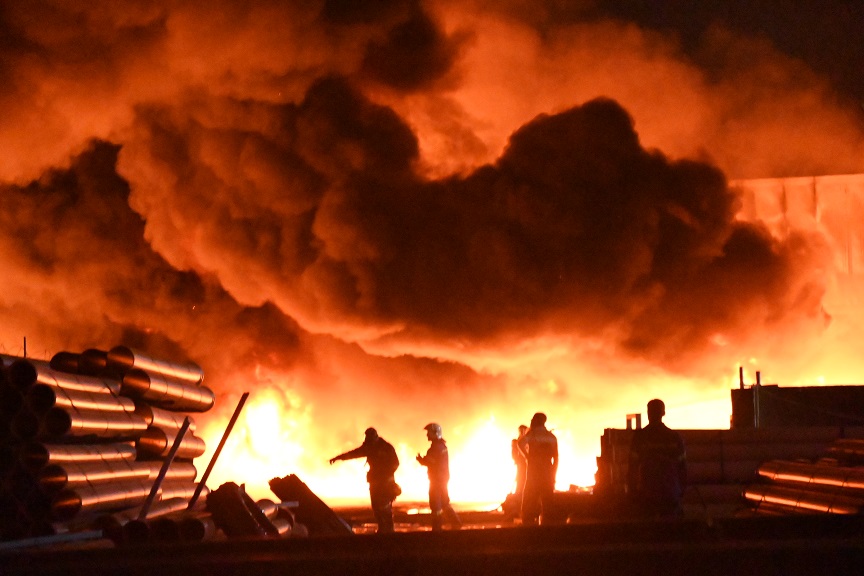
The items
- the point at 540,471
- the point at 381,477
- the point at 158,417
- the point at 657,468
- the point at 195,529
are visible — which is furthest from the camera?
the point at 158,417

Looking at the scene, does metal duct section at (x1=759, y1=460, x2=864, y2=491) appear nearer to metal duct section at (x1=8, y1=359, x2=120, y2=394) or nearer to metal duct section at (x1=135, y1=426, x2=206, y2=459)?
metal duct section at (x1=135, y1=426, x2=206, y2=459)

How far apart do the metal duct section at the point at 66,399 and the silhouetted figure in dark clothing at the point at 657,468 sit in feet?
18.7

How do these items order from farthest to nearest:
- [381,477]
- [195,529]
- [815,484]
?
[381,477] → [815,484] → [195,529]

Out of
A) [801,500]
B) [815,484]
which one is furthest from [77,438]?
[815,484]

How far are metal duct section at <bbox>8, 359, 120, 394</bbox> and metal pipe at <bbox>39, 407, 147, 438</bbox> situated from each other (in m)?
0.29

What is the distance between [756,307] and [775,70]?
5.58 metres

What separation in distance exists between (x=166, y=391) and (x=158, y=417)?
0.35 metres

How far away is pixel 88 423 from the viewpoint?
37.0ft

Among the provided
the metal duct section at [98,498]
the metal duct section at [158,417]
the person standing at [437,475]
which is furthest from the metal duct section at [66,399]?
the person standing at [437,475]

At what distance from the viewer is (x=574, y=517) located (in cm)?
1248

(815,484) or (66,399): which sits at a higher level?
(66,399)

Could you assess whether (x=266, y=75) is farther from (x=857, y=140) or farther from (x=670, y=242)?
(x=857, y=140)

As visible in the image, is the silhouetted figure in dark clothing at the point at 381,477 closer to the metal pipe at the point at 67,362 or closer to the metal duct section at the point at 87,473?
the metal duct section at the point at 87,473

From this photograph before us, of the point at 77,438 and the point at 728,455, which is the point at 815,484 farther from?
the point at 77,438
